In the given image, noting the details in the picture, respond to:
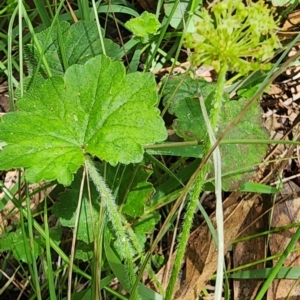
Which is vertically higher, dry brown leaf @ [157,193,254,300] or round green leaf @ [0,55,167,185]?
round green leaf @ [0,55,167,185]

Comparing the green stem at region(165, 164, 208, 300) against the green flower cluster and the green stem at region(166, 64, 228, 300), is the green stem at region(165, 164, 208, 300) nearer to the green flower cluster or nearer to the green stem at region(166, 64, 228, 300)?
the green stem at region(166, 64, 228, 300)

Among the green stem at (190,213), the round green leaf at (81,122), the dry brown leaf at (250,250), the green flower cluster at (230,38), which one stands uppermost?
the green flower cluster at (230,38)

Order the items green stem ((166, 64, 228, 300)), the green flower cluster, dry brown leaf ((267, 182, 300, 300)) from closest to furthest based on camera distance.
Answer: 1. the green flower cluster
2. green stem ((166, 64, 228, 300))
3. dry brown leaf ((267, 182, 300, 300))

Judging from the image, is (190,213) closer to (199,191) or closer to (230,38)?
(199,191)

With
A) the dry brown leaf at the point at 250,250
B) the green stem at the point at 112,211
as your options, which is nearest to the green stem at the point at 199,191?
the green stem at the point at 112,211

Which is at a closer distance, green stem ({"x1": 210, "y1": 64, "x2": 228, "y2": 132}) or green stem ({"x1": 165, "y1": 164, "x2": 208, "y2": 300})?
green stem ({"x1": 210, "y1": 64, "x2": 228, "y2": 132})

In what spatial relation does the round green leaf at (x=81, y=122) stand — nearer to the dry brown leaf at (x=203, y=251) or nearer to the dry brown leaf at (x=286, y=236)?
the dry brown leaf at (x=203, y=251)

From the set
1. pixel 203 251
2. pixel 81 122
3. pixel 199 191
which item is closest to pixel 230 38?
pixel 199 191

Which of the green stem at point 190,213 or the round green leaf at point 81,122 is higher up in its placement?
the round green leaf at point 81,122

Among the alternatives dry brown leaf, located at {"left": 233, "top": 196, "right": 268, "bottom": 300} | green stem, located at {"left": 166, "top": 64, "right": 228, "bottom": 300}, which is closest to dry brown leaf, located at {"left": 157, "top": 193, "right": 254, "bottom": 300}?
dry brown leaf, located at {"left": 233, "top": 196, "right": 268, "bottom": 300}

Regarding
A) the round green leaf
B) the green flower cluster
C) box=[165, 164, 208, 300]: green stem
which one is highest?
the green flower cluster

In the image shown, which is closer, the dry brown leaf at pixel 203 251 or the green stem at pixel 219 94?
the green stem at pixel 219 94
